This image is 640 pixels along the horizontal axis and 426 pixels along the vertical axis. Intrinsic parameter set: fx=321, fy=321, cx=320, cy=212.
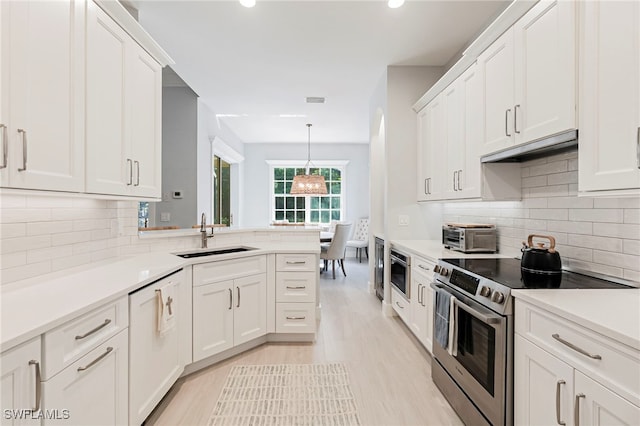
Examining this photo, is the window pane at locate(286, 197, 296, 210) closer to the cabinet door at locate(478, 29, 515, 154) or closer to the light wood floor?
the light wood floor

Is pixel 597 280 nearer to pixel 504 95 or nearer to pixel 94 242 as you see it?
pixel 504 95

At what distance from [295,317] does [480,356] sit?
5.49 ft

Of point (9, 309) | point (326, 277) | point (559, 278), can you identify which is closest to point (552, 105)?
point (559, 278)

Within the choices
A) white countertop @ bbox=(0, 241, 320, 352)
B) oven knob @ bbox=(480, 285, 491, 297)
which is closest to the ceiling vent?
white countertop @ bbox=(0, 241, 320, 352)

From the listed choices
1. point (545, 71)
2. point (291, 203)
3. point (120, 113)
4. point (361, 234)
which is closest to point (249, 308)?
point (120, 113)

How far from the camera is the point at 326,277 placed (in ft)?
19.1

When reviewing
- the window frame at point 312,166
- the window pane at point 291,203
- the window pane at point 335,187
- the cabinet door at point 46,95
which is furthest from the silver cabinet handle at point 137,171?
the window pane at point 335,187

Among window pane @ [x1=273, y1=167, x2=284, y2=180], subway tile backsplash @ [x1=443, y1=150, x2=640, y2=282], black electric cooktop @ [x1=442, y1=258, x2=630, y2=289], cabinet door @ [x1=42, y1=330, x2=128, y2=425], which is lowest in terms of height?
cabinet door @ [x1=42, y1=330, x2=128, y2=425]

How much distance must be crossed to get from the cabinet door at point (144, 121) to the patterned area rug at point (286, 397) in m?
1.54

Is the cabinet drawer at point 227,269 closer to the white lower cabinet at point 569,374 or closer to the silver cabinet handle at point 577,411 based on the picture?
the white lower cabinet at point 569,374

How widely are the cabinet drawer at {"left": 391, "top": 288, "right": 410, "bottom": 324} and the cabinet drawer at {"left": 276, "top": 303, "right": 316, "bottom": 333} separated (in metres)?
0.91

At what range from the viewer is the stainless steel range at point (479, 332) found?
60.2 inches

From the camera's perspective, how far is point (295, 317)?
2.98 metres

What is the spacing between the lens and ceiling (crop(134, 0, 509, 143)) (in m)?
2.70
